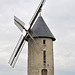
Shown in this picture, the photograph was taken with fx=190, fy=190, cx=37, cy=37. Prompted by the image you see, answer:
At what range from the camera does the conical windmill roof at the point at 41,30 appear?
70.3 feet

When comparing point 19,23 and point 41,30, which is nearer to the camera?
point 41,30

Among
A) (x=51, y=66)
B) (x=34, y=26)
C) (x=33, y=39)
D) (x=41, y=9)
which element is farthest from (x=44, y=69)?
(x=41, y=9)

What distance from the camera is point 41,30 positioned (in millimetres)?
21844

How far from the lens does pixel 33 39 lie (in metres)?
21.0

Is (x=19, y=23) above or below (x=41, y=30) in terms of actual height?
above

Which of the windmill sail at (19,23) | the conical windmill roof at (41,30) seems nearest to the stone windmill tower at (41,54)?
the conical windmill roof at (41,30)

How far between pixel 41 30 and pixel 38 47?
84.9 inches

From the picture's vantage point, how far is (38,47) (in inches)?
822

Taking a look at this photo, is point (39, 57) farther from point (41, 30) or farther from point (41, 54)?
point (41, 30)

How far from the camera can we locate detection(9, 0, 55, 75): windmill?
68.7 ft

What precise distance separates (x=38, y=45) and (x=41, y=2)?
16.1 ft

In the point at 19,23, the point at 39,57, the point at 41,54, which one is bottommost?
the point at 39,57

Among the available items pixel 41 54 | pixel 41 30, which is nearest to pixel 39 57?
pixel 41 54

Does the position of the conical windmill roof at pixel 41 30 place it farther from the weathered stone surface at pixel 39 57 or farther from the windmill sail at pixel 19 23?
the windmill sail at pixel 19 23
